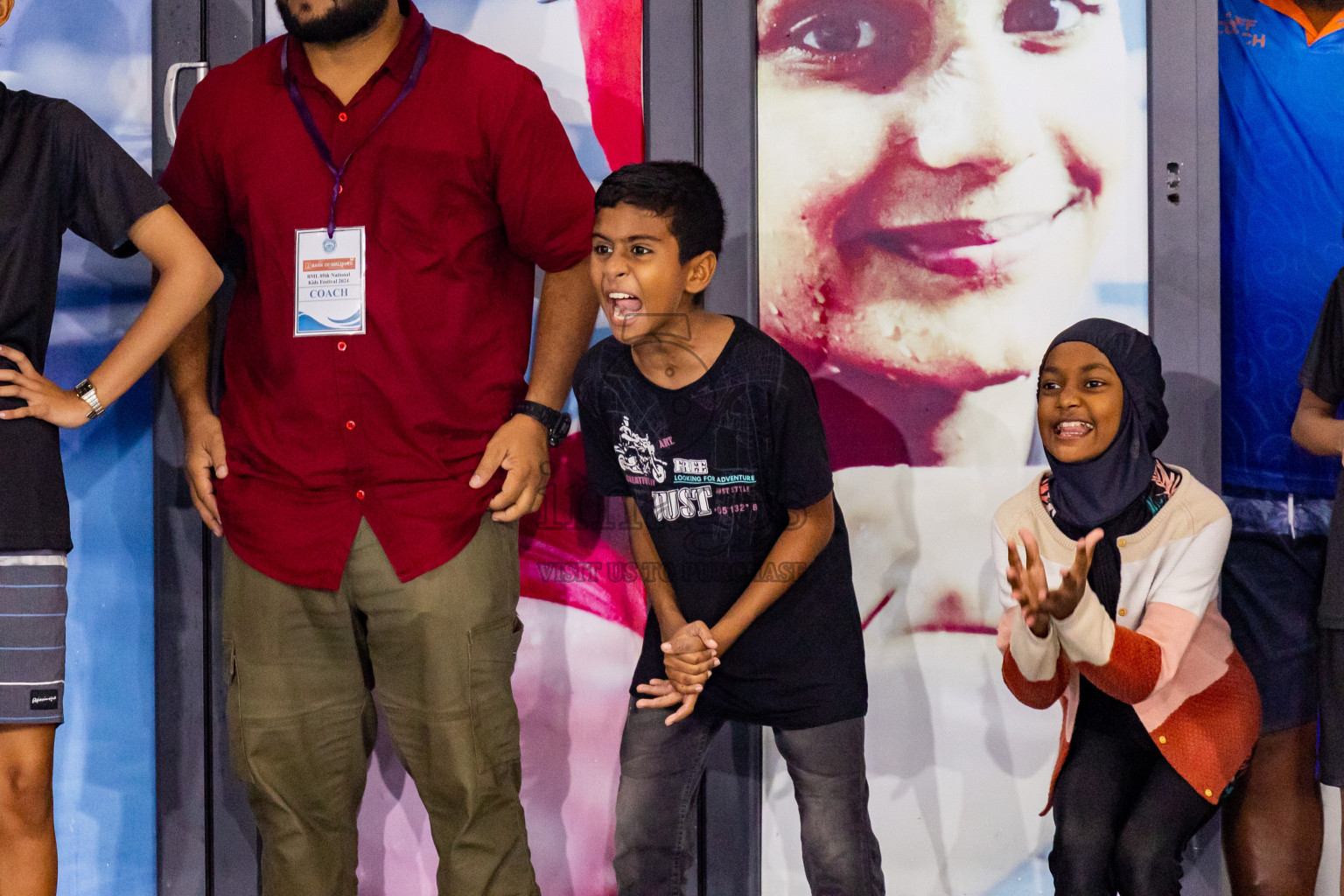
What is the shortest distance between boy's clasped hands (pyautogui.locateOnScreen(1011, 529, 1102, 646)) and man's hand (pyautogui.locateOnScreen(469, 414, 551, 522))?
2.74ft

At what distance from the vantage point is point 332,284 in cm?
192

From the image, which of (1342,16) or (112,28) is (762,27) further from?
(112,28)

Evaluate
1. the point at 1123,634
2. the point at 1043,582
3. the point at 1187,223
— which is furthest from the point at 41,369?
the point at 1187,223

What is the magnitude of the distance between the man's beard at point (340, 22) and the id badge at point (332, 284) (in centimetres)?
33

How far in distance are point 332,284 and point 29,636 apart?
775 mm

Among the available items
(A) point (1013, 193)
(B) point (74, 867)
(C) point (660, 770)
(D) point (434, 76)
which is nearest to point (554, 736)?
(C) point (660, 770)

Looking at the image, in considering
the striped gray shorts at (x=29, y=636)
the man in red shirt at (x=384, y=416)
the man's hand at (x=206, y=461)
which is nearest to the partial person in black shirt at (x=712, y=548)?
the man in red shirt at (x=384, y=416)

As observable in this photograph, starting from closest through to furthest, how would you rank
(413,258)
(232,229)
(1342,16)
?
(413,258), (232,229), (1342,16)

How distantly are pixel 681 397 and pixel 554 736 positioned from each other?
37.4 inches

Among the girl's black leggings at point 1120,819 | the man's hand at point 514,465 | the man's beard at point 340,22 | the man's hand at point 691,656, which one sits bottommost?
the girl's black leggings at point 1120,819

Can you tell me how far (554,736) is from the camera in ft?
8.27

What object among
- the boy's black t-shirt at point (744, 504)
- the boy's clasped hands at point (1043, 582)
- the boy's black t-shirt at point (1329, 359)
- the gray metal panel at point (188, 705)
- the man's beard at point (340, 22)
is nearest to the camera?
the boy's clasped hands at point (1043, 582)

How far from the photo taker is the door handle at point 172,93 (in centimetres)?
243

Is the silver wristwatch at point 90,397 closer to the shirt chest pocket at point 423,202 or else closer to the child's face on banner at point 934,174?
the shirt chest pocket at point 423,202
